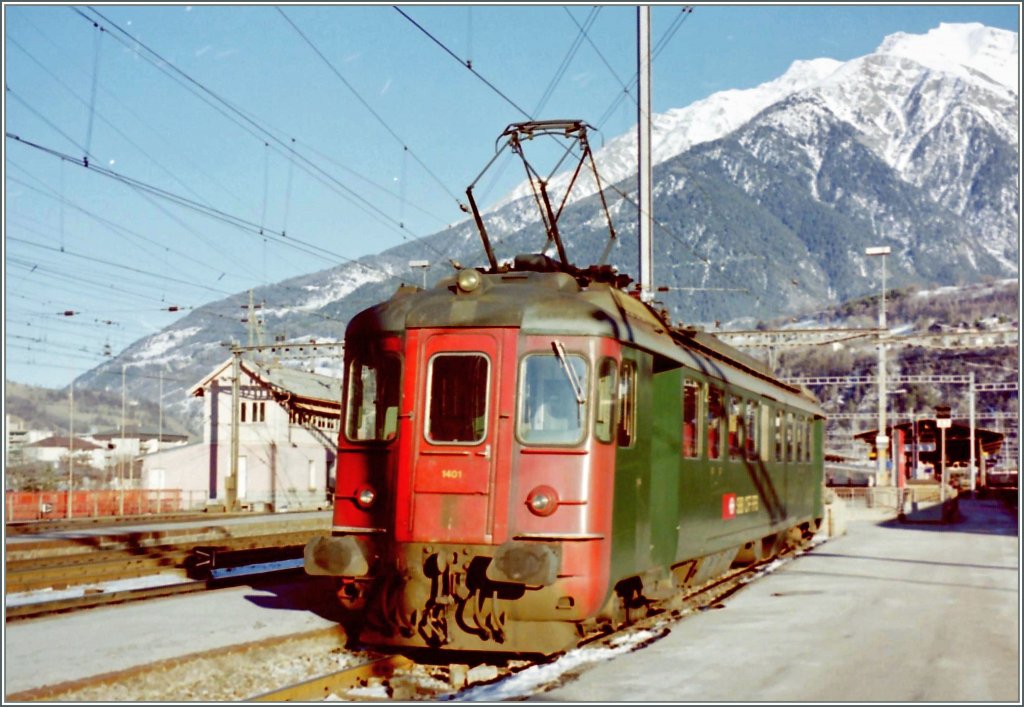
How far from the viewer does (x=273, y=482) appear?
58062 mm

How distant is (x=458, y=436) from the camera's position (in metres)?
10.9

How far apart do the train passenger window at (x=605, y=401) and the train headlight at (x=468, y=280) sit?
4.74ft

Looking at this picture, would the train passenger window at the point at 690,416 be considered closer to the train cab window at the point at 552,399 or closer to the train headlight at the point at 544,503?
the train cab window at the point at 552,399

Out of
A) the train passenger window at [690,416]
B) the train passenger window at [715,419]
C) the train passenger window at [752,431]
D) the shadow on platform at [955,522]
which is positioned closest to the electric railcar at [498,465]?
the train passenger window at [690,416]

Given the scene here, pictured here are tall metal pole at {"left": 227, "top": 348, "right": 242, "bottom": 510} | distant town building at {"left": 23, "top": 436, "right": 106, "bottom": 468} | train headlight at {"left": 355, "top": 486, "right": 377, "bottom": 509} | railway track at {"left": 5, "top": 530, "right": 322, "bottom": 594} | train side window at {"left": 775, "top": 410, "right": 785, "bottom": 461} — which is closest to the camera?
train headlight at {"left": 355, "top": 486, "right": 377, "bottom": 509}

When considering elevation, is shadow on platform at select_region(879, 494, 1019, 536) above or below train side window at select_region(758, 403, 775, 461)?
below

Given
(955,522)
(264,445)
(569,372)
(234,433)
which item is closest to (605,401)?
(569,372)

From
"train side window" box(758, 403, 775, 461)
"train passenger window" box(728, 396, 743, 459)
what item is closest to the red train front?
"train passenger window" box(728, 396, 743, 459)

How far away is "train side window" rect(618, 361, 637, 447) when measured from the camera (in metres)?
11.2

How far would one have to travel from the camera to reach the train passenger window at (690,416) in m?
13.2

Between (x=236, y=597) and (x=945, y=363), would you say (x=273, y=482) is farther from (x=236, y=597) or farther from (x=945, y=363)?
(x=945, y=363)

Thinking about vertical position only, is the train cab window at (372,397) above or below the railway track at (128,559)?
above

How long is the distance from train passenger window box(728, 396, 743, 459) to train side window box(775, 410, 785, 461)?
3.02m

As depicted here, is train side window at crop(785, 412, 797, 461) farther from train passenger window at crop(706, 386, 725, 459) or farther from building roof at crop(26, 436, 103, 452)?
building roof at crop(26, 436, 103, 452)
